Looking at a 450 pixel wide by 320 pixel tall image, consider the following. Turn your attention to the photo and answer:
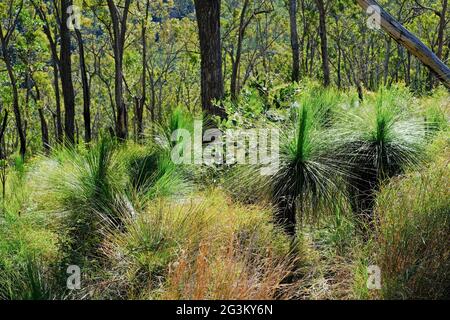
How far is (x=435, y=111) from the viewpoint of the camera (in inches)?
240

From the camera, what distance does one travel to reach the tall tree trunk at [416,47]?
5.38m

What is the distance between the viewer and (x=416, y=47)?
215 inches

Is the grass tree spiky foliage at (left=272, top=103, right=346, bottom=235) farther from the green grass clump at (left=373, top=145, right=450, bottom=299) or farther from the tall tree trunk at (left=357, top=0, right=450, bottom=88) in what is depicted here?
the tall tree trunk at (left=357, top=0, right=450, bottom=88)

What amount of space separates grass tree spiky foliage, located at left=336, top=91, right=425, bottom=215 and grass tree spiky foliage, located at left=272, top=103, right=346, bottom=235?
7.4 inches

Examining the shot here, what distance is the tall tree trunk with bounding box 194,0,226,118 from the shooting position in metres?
9.04
